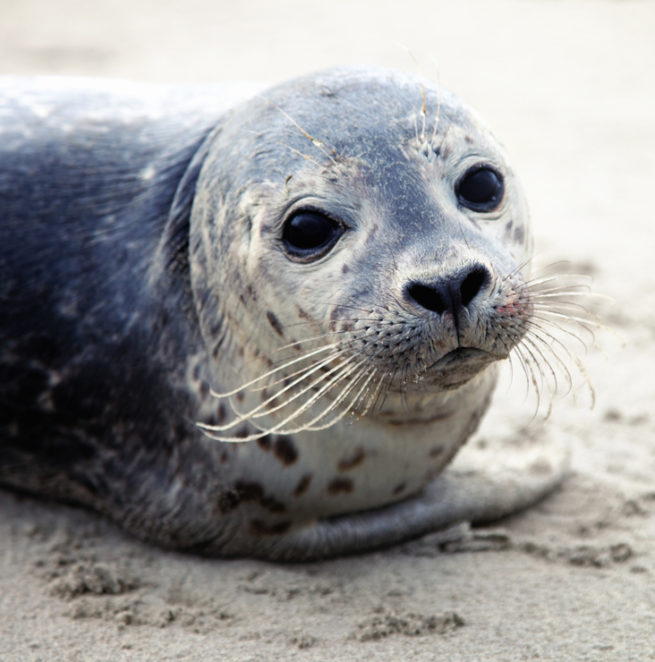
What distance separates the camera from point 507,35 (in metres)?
8.30

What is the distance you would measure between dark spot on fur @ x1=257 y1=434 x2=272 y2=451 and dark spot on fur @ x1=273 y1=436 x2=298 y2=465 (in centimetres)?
2

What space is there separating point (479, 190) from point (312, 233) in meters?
0.45

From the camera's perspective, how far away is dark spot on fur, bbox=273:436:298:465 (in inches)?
112

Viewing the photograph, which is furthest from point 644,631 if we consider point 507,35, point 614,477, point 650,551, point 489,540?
point 507,35

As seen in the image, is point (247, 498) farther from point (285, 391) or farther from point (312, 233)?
point (312, 233)

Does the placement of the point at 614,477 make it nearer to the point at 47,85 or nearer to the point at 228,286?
the point at 228,286

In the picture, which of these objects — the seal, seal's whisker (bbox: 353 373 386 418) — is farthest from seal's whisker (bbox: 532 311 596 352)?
seal's whisker (bbox: 353 373 386 418)

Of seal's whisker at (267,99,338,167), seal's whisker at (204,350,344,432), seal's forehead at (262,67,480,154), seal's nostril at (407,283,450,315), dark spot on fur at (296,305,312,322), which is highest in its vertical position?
seal's forehead at (262,67,480,154)

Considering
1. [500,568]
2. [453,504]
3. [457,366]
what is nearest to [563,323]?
[453,504]

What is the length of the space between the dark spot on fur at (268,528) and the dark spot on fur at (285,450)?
0.22 metres

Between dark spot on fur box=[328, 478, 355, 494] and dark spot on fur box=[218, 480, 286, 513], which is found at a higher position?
dark spot on fur box=[328, 478, 355, 494]

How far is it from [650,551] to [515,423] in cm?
91

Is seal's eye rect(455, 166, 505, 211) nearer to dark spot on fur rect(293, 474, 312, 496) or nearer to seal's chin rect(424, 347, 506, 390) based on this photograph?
seal's chin rect(424, 347, 506, 390)

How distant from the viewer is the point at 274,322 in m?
2.63
